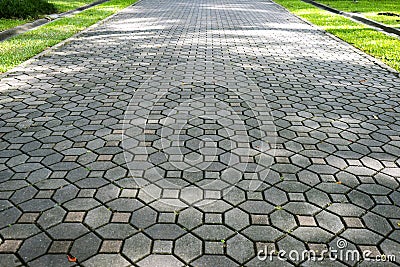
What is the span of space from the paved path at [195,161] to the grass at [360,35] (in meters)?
1.32

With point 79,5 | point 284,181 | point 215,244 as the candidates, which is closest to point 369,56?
point 284,181

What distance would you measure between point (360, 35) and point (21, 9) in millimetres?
11985

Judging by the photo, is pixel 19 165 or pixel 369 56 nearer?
pixel 19 165

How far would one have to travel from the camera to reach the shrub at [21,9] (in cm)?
1495

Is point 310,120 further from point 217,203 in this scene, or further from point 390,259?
point 390,259

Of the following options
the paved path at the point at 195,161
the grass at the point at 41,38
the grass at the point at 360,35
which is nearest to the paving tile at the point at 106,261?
the paved path at the point at 195,161

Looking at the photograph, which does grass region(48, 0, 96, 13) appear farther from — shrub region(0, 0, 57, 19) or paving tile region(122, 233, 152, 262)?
paving tile region(122, 233, 152, 262)

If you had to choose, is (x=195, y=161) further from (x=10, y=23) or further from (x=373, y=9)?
(x=373, y=9)

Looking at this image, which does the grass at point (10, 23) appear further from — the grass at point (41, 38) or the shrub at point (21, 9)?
the grass at point (41, 38)

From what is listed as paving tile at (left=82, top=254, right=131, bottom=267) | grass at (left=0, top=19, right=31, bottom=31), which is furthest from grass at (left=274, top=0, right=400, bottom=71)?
grass at (left=0, top=19, right=31, bottom=31)

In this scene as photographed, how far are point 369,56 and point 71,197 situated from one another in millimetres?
8571

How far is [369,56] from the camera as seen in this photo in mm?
10086

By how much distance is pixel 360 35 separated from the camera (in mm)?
12789

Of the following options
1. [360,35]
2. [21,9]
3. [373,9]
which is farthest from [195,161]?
[373,9]
